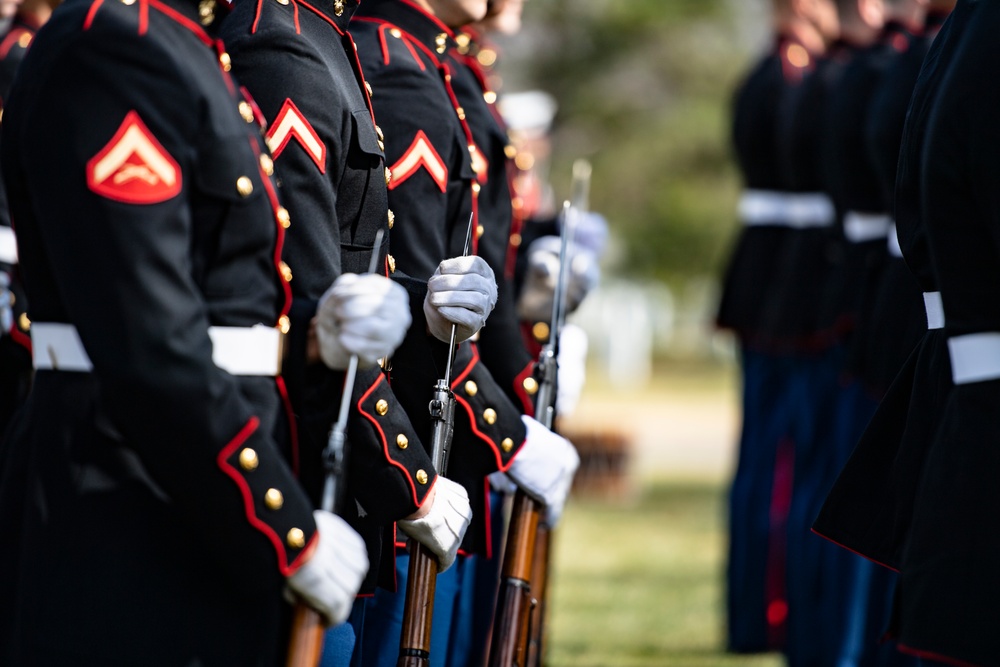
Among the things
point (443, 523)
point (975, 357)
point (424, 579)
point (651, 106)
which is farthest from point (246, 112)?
point (651, 106)

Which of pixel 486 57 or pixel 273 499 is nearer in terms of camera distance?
pixel 273 499

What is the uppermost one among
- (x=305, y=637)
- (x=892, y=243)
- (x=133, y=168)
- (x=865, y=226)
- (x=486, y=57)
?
(x=486, y=57)

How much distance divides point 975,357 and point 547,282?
2067 millimetres

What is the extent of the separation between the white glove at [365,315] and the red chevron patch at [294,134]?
0.40 metres

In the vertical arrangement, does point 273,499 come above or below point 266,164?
below

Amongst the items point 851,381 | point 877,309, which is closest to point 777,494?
point 851,381

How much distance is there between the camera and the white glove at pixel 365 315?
7.00 ft

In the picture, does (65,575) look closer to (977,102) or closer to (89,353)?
(89,353)

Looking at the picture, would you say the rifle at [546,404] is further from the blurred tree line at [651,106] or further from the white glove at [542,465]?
the blurred tree line at [651,106]

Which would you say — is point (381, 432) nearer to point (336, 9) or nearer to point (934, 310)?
point (336, 9)

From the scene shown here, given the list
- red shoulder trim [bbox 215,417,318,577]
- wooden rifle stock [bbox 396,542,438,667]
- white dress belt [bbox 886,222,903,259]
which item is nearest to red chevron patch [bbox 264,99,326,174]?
red shoulder trim [bbox 215,417,318,577]

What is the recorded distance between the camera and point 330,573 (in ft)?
6.89

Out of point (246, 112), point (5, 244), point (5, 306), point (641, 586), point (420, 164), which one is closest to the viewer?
point (246, 112)

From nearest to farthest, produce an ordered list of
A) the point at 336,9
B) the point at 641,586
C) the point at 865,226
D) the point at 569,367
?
the point at 336,9, the point at 569,367, the point at 865,226, the point at 641,586
